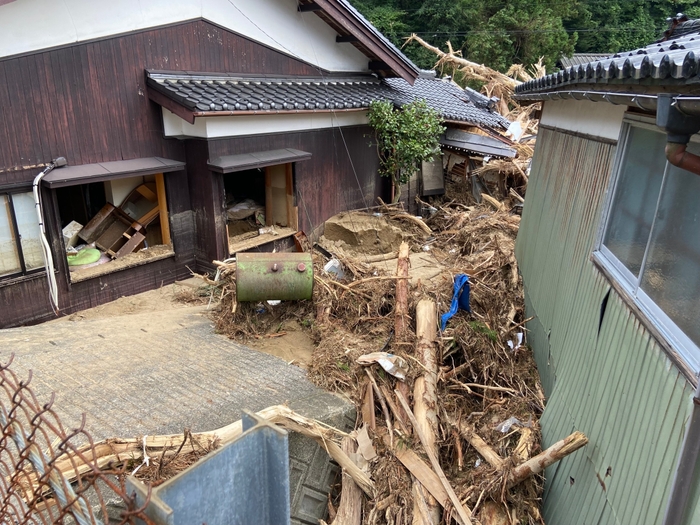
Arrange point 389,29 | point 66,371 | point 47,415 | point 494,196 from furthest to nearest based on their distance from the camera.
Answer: point 389,29 < point 494,196 < point 66,371 < point 47,415

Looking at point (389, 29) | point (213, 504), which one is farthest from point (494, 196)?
point (389, 29)

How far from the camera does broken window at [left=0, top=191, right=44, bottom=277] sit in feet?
23.4

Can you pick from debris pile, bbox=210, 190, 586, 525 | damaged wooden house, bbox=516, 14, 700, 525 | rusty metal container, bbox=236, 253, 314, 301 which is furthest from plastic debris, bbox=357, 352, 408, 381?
damaged wooden house, bbox=516, 14, 700, 525

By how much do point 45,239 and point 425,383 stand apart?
5.90m

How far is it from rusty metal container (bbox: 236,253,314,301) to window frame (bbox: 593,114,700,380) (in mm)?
3440

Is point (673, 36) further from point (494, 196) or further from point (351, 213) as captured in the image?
point (494, 196)

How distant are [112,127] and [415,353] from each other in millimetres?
6018

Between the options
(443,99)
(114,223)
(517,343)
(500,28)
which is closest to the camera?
(517,343)

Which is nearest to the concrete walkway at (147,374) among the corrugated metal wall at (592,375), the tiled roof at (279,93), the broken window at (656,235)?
the corrugated metal wall at (592,375)

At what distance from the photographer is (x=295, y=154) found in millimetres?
10148

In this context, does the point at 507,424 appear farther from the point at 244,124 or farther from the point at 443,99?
the point at 443,99

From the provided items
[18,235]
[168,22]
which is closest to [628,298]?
[18,235]

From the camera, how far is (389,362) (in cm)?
554

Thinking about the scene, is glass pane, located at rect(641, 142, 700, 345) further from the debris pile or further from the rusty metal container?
the rusty metal container
